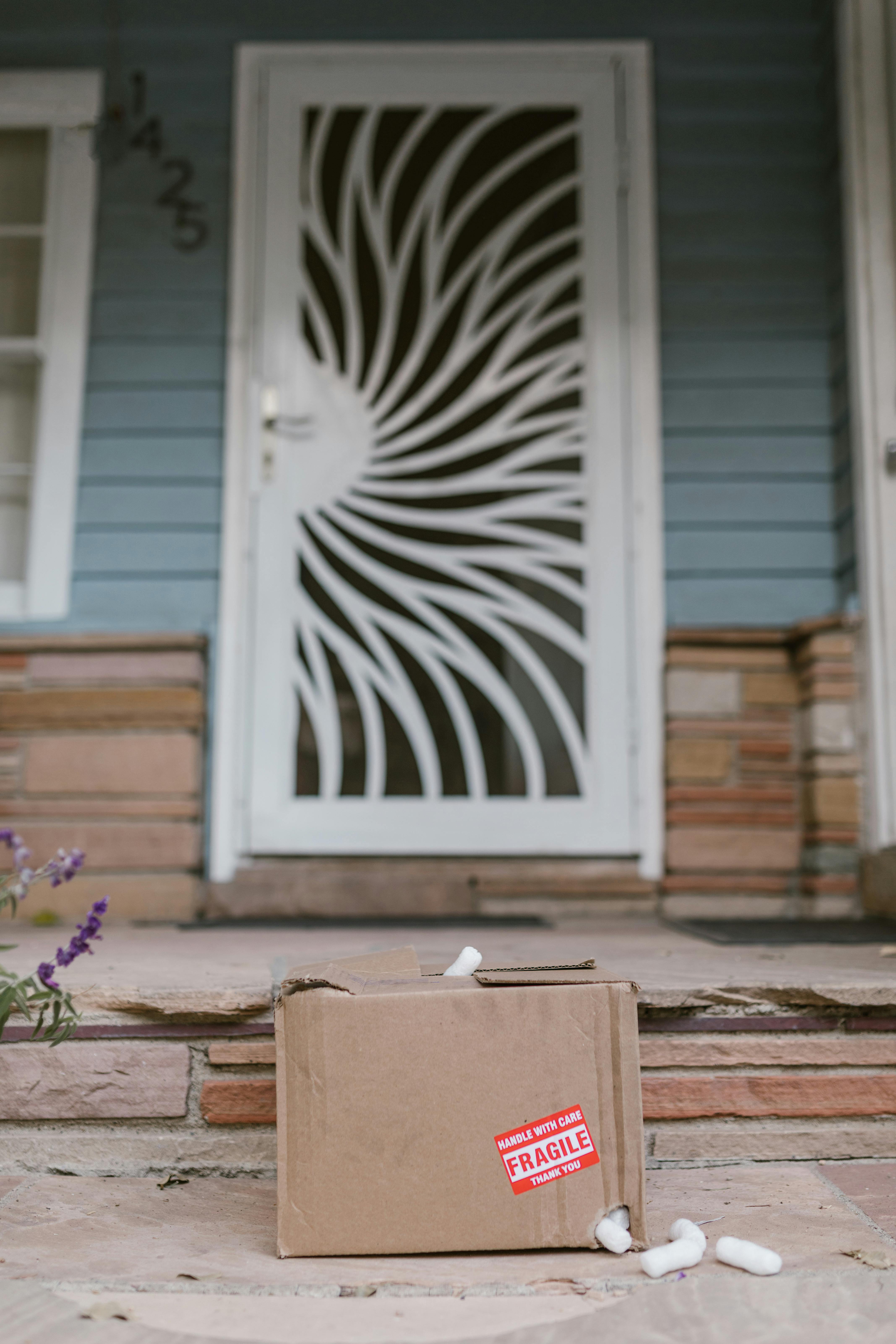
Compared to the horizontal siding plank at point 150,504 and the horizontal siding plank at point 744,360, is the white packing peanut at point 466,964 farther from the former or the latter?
the horizontal siding plank at point 744,360

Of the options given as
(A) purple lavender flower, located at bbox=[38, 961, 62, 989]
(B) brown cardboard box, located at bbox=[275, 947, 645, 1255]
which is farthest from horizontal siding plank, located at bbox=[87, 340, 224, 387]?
(B) brown cardboard box, located at bbox=[275, 947, 645, 1255]

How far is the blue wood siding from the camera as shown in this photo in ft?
8.05

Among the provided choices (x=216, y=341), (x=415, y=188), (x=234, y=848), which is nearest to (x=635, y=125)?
(x=415, y=188)

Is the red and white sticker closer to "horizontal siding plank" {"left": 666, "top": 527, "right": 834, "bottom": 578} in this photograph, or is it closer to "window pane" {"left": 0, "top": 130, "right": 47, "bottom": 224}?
"horizontal siding plank" {"left": 666, "top": 527, "right": 834, "bottom": 578}

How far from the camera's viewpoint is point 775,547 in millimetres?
2459

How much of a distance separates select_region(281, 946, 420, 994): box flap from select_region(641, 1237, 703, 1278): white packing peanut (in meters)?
0.34

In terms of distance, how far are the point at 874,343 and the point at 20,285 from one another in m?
2.17

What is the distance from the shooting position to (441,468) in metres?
2.53

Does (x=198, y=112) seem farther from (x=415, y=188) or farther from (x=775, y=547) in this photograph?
(x=775, y=547)

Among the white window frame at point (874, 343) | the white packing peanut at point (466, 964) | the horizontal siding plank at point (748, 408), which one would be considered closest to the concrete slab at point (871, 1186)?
the white packing peanut at point (466, 964)

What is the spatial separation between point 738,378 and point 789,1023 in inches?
69.3

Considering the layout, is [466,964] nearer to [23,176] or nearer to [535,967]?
[535,967]

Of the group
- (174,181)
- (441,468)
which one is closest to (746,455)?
(441,468)

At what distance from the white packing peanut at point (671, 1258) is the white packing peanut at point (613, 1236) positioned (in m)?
0.02
